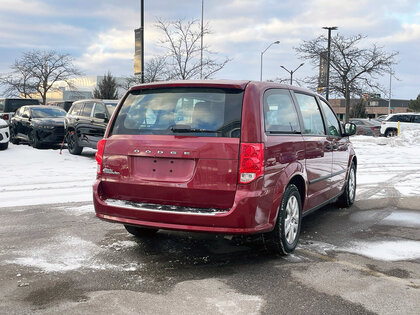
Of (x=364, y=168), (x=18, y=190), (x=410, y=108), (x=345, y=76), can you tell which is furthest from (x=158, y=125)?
(x=410, y=108)

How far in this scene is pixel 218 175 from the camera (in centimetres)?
401

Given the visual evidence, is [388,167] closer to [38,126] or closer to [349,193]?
[349,193]

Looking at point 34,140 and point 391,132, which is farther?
point 391,132

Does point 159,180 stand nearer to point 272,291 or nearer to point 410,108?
point 272,291

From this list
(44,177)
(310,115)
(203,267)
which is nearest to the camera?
(203,267)

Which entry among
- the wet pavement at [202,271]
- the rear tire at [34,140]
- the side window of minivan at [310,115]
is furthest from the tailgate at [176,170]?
the rear tire at [34,140]

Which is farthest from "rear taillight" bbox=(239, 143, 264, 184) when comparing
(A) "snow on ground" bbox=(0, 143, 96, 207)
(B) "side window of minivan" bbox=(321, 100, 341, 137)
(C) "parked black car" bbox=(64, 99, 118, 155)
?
(C) "parked black car" bbox=(64, 99, 118, 155)

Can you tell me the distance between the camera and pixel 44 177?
33.7 ft

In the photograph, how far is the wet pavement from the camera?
3.45 m

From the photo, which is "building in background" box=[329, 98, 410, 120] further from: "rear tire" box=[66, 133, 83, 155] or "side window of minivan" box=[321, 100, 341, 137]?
"side window of minivan" box=[321, 100, 341, 137]

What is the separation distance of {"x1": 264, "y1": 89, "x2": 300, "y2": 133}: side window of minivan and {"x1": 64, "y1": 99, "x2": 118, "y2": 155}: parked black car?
8.80 metres

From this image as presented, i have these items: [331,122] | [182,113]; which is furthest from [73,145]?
[182,113]

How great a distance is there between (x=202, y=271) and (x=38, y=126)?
1328cm

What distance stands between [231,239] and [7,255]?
2.39 m
